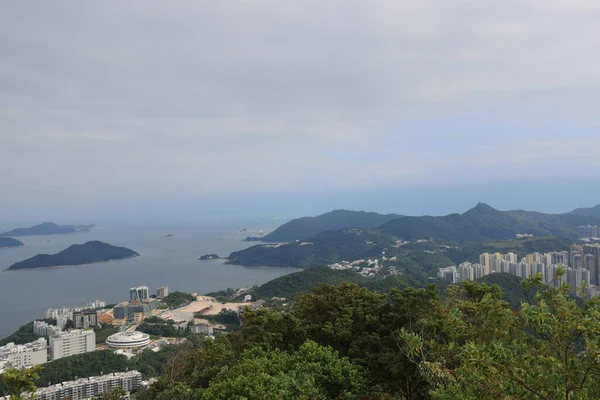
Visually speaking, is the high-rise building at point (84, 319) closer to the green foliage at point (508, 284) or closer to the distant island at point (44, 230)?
the green foliage at point (508, 284)

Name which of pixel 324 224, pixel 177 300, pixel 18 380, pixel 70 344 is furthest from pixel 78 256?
pixel 18 380

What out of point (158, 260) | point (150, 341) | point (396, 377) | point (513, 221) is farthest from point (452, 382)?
point (513, 221)

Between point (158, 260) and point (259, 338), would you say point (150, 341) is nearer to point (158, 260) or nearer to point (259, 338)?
point (259, 338)

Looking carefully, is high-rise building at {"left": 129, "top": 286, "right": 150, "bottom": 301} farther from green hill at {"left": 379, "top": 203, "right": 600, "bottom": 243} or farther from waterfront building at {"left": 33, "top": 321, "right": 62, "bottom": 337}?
green hill at {"left": 379, "top": 203, "right": 600, "bottom": 243}

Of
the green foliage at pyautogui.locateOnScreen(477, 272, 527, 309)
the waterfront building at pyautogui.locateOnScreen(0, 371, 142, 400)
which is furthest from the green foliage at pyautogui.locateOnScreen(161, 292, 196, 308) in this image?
the green foliage at pyautogui.locateOnScreen(477, 272, 527, 309)

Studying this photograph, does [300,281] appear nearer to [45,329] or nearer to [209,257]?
[45,329]

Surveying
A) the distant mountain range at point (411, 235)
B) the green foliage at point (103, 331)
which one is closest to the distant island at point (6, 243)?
the distant mountain range at point (411, 235)
